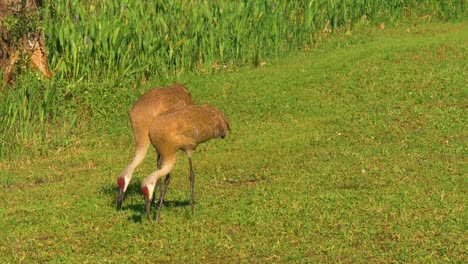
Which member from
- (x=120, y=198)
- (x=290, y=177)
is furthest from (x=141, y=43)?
(x=120, y=198)

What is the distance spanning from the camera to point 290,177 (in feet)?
35.7

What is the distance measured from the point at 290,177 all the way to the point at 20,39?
6.05 meters

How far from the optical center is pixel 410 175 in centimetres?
1063

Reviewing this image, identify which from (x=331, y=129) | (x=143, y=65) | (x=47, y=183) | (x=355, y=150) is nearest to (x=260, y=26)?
(x=143, y=65)

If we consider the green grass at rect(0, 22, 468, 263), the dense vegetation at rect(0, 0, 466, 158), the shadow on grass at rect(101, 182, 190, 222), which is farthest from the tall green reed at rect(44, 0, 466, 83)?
the shadow on grass at rect(101, 182, 190, 222)

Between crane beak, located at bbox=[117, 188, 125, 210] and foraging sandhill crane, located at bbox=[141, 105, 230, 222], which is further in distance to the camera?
crane beak, located at bbox=[117, 188, 125, 210]

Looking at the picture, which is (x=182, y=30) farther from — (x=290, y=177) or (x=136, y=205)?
(x=136, y=205)

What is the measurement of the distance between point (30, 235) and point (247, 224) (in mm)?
2137

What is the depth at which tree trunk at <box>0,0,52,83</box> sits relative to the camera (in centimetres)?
1466

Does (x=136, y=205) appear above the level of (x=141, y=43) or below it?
below

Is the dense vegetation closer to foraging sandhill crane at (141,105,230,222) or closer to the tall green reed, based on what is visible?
the tall green reed

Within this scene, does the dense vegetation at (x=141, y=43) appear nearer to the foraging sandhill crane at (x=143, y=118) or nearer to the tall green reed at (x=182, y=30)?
the tall green reed at (x=182, y=30)

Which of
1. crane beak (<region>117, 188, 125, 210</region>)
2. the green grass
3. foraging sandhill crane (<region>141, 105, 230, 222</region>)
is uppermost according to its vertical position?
foraging sandhill crane (<region>141, 105, 230, 222</region>)

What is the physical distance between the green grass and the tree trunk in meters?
1.47
